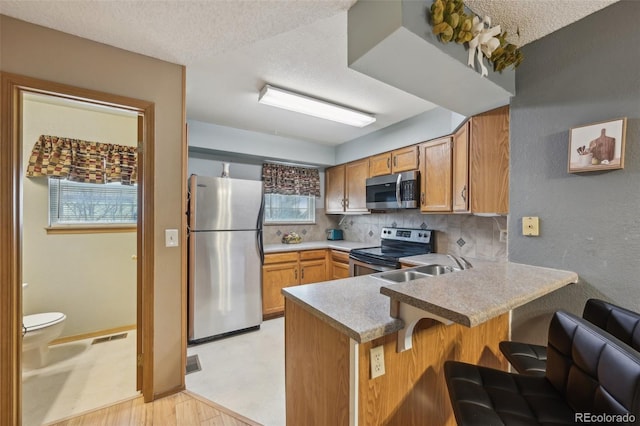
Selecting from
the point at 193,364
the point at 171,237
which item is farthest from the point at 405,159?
the point at 193,364

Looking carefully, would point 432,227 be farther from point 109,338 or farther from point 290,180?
point 109,338

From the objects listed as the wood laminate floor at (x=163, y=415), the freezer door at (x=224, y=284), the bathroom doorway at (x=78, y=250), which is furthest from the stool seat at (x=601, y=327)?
the bathroom doorway at (x=78, y=250)

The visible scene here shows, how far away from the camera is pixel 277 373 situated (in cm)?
215

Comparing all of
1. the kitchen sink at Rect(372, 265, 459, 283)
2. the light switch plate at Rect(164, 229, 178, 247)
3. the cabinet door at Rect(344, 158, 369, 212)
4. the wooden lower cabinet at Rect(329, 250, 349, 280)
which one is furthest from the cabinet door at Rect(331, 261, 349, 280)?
the light switch plate at Rect(164, 229, 178, 247)

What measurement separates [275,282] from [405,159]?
2.16 metres

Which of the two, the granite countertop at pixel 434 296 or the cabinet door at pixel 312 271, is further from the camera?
the cabinet door at pixel 312 271

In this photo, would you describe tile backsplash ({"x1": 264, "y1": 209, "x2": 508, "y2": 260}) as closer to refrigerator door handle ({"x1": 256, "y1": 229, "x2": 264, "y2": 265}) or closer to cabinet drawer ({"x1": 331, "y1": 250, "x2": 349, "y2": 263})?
cabinet drawer ({"x1": 331, "y1": 250, "x2": 349, "y2": 263})

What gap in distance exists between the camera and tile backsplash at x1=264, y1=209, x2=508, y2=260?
8.24ft

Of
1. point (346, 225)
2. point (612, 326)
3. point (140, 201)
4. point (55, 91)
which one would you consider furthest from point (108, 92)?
point (346, 225)

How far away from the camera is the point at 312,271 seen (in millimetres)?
3541

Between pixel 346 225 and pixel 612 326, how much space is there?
3390 mm

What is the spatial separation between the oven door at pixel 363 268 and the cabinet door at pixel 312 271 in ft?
1.78

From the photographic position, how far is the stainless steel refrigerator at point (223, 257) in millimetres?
2625

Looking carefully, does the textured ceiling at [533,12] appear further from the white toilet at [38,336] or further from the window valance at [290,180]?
the white toilet at [38,336]
